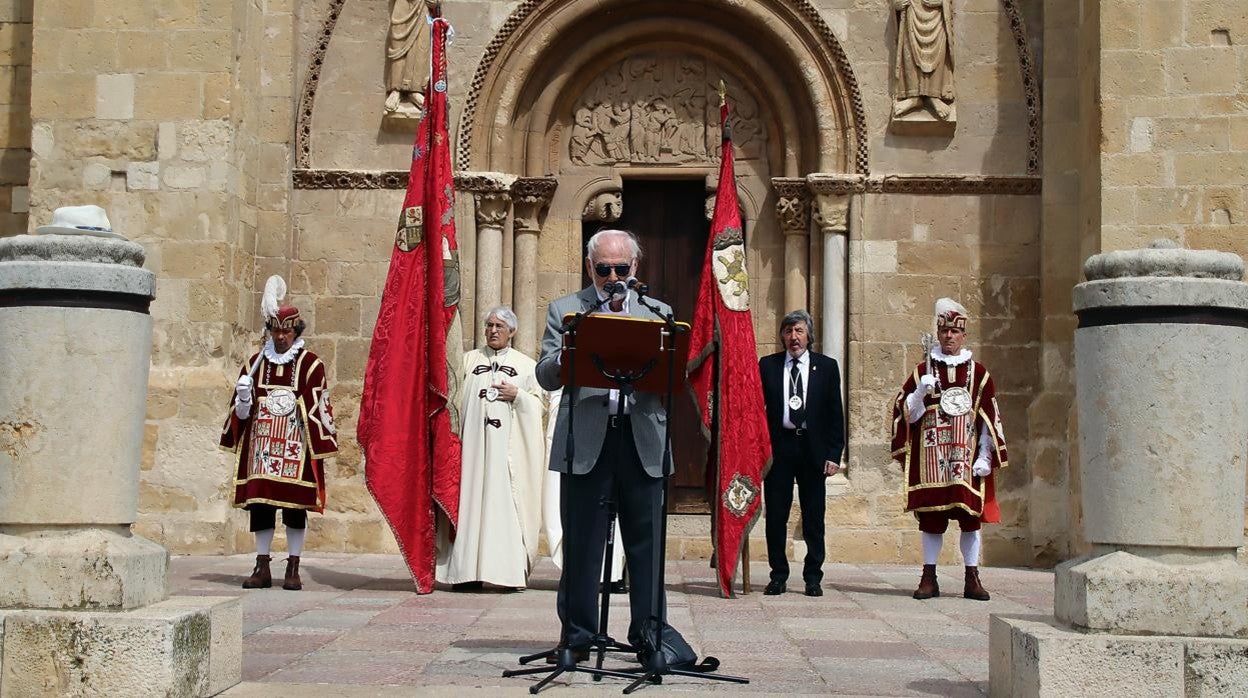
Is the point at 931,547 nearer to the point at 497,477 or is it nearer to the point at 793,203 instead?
the point at 497,477

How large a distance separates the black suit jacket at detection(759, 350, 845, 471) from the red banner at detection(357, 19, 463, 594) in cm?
201

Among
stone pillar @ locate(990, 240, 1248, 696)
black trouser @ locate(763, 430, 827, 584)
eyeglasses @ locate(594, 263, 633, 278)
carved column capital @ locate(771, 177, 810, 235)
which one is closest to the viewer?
stone pillar @ locate(990, 240, 1248, 696)

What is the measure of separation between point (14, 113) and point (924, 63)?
724 centimetres

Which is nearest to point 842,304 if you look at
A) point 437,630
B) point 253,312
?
point 253,312

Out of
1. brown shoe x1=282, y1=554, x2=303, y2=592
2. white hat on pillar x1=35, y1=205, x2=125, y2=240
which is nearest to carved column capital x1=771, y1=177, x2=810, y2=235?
brown shoe x1=282, y1=554, x2=303, y2=592

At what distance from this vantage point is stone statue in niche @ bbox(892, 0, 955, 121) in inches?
447

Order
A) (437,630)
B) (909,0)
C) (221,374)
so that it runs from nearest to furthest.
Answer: (437,630)
(221,374)
(909,0)

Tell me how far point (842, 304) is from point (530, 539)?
3589 millimetres

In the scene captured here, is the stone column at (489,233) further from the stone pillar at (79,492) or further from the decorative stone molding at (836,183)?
the stone pillar at (79,492)

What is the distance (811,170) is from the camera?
11750 millimetres

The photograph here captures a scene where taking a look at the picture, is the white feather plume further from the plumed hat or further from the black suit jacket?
the black suit jacket

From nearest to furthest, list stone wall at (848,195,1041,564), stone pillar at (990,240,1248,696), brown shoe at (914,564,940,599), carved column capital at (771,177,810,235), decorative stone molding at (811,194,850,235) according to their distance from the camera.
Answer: stone pillar at (990,240,1248,696)
brown shoe at (914,564,940,599)
stone wall at (848,195,1041,564)
decorative stone molding at (811,194,850,235)
carved column capital at (771,177,810,235)

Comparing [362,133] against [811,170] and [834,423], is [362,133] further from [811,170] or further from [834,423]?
[834,423]

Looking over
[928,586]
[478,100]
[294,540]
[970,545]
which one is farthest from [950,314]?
[478,100]
